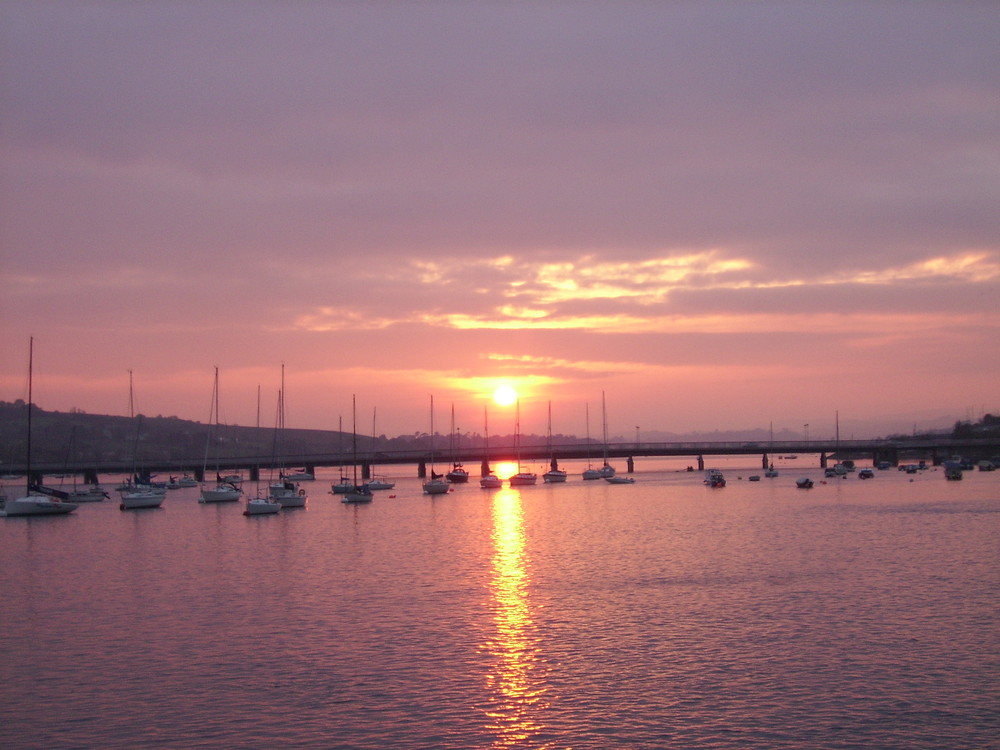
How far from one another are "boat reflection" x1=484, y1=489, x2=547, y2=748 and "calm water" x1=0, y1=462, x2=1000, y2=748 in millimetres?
110

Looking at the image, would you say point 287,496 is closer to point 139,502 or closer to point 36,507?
point 139,502

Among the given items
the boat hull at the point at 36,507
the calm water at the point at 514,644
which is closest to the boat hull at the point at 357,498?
the boat hull at the point at 36,507

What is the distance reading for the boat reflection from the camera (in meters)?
25.1

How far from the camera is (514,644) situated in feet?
114

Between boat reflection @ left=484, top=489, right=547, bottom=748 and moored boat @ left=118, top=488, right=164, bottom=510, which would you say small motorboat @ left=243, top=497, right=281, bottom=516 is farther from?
boat reflection @ left=484, top=489, right=547, bottom=748

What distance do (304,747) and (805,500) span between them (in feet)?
352

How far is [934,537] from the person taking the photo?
6806 cm

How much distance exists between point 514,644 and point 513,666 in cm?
322

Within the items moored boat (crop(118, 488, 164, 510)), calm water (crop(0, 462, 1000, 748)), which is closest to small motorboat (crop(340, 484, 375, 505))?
moored boat (crop(118, 488, 164, 510))

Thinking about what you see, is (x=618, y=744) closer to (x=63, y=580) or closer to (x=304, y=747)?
(x=304, y=747)

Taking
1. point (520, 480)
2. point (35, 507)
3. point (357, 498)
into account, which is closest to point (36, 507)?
point (35, 507)

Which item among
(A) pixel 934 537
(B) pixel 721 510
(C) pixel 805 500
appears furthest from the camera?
(C) pixel 805 500

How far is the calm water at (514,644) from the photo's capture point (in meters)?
25.1

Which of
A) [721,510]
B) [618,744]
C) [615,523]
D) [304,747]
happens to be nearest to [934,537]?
[615,523]
